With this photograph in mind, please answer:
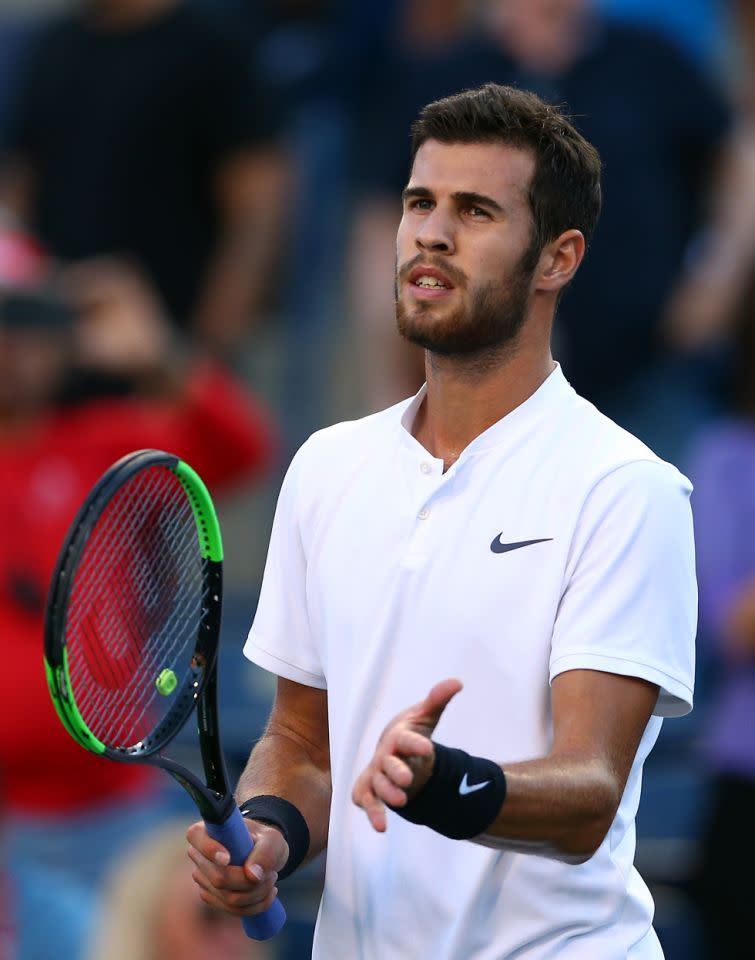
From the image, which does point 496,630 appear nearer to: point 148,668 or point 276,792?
point 276,792

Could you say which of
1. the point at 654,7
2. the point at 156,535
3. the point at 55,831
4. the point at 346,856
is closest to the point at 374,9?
the point at 654,7

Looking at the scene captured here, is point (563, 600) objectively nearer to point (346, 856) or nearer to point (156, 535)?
point (346, 856)

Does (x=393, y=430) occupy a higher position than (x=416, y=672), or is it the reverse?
(x=393, y=430)

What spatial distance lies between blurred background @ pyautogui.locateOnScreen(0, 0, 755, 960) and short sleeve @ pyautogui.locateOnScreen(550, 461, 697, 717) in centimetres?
211

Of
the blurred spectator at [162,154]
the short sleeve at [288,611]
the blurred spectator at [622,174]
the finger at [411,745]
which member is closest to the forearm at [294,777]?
the short sleeve at [288,611]

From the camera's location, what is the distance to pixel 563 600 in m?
2.81

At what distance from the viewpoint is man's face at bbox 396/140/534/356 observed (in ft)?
9.48

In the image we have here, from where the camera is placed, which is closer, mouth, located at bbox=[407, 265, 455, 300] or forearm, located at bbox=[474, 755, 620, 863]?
forearm, located at bbox=[474, 755, 620, 863]

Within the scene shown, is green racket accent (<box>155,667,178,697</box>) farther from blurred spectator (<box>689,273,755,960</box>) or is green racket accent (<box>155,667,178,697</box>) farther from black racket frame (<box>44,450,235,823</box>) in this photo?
blurred spectator (<box>689,273,755,960</box>)

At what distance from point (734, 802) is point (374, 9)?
306 cm

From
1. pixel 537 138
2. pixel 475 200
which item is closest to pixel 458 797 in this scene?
pixel 475 200

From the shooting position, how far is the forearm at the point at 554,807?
257 cm

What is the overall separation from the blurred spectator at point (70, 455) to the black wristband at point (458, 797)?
8.34 feet

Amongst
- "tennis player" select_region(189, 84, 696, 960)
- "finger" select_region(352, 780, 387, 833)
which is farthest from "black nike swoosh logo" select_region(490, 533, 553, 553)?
"finger" select_region(352, 780, 387, 833)
